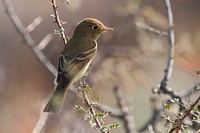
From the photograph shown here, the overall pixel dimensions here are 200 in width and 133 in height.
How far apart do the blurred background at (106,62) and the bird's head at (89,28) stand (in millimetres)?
390

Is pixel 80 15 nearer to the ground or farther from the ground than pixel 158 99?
nearer to the ground

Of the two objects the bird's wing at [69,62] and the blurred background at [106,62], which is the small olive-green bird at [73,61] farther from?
the blurred background at [106,62]

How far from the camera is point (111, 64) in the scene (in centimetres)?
497

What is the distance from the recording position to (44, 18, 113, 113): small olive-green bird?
3.04 metres

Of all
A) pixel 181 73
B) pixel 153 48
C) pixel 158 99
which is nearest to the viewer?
pixel 158 99

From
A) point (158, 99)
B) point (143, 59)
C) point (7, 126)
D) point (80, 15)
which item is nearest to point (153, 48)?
point (143, 59)

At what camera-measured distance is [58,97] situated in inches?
122

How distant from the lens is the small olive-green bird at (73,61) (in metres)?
3.04

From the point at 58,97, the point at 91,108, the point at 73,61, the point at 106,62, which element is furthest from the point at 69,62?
the point at 106,62

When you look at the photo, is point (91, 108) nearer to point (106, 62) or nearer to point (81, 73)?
point (81, 73)

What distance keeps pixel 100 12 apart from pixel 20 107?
3.74 metres

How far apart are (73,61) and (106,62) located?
71.6 inches

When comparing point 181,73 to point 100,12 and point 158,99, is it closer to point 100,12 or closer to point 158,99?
point 100,12

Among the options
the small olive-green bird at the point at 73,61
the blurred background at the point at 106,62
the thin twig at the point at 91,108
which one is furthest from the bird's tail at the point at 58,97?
the thin twig at the point at 91,108
